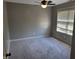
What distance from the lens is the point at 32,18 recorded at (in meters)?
6.45

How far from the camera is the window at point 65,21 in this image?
515 centimetres

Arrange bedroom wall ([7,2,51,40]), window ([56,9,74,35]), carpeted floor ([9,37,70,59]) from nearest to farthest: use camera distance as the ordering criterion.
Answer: carpeted floor ([9,37,70,59])
window ([56,9,74,35])
bedroom wall ([7,2,51,40])

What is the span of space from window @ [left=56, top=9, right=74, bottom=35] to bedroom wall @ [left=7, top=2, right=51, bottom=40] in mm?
954

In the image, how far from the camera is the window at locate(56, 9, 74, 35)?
16.9ft

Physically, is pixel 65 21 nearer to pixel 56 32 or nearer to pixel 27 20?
pixel 56 32

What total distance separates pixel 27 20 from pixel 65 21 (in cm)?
251

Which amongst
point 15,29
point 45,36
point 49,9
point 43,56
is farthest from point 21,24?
point 43,56

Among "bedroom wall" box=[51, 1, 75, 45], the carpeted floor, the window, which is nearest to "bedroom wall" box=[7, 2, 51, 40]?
"bedroom wall" box=[51, 1, 75, 45]

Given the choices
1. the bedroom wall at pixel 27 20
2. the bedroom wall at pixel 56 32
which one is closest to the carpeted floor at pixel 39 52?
the bedroom wall at pixel 56 32

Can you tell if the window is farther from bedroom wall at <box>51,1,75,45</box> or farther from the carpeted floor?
the carpeted floor

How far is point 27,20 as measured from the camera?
6285 mm

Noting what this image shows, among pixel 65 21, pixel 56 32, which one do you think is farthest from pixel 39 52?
pixel 56 32

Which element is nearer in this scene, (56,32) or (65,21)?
(65,21)

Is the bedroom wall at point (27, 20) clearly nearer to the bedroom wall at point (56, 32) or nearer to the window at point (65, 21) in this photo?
the bedroom wall at point (56, 32)
